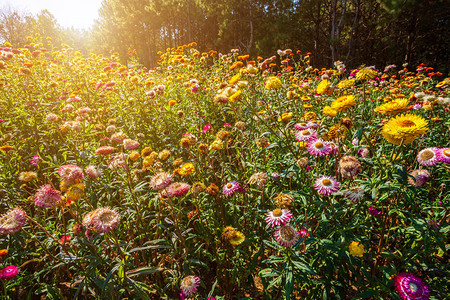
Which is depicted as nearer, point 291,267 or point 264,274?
point 291,267

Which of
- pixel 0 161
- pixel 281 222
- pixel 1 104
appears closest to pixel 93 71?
pixel 1 104

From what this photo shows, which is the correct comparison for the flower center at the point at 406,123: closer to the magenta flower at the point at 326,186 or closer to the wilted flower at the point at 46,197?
the magenta flower at the point at 326,186

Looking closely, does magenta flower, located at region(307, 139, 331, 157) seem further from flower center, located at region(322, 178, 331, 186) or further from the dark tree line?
the dark tree line

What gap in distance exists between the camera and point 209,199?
229 centimetres

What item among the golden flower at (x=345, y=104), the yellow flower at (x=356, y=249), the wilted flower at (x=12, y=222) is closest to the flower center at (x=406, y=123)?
the golden flower at (x=345, y=104)

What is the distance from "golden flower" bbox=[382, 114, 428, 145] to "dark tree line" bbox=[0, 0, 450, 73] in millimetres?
12247

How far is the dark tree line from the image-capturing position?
527 inches

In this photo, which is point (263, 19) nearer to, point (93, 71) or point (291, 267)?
point (93, 71)

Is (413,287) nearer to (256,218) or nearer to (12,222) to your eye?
(256,218)

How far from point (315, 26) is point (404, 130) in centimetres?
1893

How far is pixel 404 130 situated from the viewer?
1251mm

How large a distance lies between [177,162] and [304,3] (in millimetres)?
17975

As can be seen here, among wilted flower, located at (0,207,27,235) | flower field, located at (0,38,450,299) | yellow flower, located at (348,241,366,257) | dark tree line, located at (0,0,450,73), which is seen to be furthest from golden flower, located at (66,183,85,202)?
dark tree line, located at (0,0,450,73)

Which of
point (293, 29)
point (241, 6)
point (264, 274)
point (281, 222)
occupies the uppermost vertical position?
point (241, 6)
